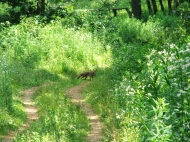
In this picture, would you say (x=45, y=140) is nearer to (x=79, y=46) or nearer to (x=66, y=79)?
(x=66, y=79)

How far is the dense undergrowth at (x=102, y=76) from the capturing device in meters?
6.45

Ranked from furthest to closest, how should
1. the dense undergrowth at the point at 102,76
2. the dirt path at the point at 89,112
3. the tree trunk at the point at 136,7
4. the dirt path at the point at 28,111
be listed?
the tree trunk at the point at 136,7 < the dirt path at the point at 28,111 < the dirt path at the point at 89,112 < the dense undergrowth at the point at 102,76

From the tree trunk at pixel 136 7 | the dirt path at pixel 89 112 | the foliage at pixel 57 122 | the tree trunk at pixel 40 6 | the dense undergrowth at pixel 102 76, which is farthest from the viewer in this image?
the tree trunk at pixel 136 7

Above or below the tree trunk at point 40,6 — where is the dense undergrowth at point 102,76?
below

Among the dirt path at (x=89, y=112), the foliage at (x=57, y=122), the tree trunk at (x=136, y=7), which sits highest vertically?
the tree trunk at (x=136, y=7)

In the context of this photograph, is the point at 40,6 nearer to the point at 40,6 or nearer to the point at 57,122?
the point at 40,6

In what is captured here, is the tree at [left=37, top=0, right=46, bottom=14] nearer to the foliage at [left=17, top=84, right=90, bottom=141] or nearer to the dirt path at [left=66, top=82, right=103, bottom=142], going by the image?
the dirt path at [left=66, top=82, right=103, bottom=142]

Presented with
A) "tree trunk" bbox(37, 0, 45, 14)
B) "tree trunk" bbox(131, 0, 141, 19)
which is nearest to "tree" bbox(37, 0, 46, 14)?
"tree trunk" bbox(37, 0, 45, 14)

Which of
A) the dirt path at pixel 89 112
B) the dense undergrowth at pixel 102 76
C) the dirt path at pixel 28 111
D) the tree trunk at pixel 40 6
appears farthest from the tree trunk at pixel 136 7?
the dirt path at pixel 28 111

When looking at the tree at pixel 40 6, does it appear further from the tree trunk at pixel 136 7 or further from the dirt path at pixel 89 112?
the dirt path at pixel 89 112

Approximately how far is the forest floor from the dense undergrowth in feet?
→ 0.68

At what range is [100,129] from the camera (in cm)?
1020

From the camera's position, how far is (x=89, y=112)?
11719 millimetres

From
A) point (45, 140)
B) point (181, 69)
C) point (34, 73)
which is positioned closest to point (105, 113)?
point (45, 140)
